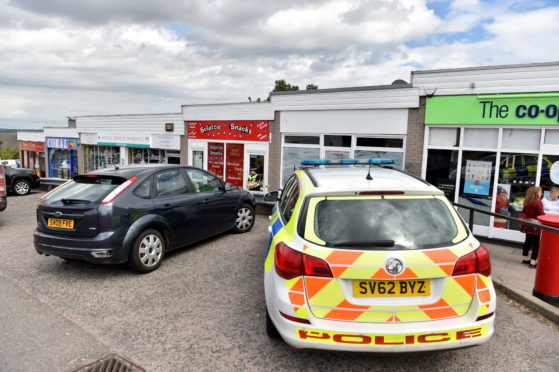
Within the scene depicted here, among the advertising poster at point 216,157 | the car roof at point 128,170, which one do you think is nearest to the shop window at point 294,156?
the advertising poster at point 216,157

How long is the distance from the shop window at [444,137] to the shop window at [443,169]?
19 centimetres

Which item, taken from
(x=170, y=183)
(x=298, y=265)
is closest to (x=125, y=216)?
(x=170, y=183)

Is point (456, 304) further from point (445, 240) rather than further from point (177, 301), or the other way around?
point (177, 301)

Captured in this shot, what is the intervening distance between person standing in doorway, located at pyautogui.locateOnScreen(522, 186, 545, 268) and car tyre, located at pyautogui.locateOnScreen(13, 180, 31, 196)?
17.1 meters

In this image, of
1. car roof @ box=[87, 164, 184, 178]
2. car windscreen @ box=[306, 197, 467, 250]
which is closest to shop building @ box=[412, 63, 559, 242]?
car windscreen @ box=[306, 197, 467, 250]

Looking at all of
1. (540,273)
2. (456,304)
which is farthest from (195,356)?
(540,273)

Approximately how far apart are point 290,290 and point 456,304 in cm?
125

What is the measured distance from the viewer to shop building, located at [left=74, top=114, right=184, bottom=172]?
53.1 ft

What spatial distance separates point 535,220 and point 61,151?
77.0 feet

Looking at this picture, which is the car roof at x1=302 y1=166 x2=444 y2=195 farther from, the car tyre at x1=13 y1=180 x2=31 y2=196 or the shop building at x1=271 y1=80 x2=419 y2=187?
the car tyre at x1=13 y1=180 x2=31 y2=196

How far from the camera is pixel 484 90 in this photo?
8.42 meters

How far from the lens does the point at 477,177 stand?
8859 mm

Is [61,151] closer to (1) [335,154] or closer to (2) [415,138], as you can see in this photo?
(1) [335,154]

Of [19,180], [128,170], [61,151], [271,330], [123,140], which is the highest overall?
[123,140]
